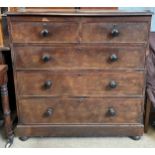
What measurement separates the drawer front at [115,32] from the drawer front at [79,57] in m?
0.05

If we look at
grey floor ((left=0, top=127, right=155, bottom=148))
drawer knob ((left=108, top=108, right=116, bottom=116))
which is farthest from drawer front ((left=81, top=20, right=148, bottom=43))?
grey floor ((left=0, top=127, right=155, bottom=148))

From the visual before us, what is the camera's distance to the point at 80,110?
6.02 feet

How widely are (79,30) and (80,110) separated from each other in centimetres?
Result: 58

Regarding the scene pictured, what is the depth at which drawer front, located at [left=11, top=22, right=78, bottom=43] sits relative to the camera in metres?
1.59

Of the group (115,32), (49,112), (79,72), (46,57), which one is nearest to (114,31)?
(115,32)

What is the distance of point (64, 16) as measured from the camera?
1567 mm

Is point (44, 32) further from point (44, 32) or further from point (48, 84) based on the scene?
point (48, 84)

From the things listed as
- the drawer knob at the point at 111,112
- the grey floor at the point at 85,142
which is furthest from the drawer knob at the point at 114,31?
the grey floor at the point at 85,142

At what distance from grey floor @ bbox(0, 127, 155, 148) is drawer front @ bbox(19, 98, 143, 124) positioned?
0.16 metres

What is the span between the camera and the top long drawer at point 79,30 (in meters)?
1.58

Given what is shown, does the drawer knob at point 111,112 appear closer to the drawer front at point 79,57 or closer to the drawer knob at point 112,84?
the drawer knob at point 112,84
